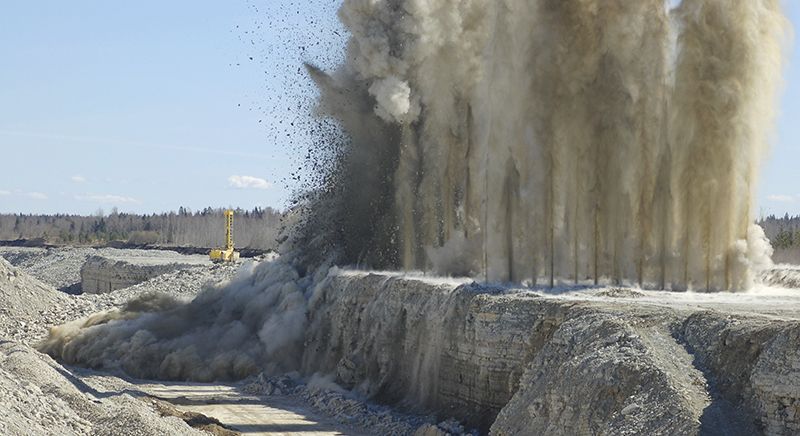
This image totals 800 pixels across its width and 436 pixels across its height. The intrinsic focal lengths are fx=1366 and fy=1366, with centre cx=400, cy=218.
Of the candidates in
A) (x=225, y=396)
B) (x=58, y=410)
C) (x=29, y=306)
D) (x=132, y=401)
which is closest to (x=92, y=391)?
(x=132, y=401)

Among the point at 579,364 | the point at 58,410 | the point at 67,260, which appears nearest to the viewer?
the point at 579,364

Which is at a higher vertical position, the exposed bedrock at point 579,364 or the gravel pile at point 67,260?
the gravel pile at point 67,260

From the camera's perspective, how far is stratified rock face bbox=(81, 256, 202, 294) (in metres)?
93.0

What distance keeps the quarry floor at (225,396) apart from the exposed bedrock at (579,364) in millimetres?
363

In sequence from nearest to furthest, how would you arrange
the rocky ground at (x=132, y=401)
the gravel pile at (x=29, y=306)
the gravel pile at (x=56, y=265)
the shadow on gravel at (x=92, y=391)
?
the rocky ground at (x=132, y=401), the shadow on gravel at (x=92, y=391), the gravel pile at (x=29, y=306), the gravel pile at (x=56, y=265)

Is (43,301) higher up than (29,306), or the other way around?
(43,301)

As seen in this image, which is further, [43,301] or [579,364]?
[43,301]

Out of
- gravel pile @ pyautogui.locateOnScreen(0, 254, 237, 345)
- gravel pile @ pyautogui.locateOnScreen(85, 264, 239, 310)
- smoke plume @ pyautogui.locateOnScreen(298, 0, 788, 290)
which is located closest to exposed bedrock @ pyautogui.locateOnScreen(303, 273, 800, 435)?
smoke plume @ pyautogui.locateOnScreen(298, 0, 788, 290)

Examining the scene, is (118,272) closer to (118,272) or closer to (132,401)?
(118,272)

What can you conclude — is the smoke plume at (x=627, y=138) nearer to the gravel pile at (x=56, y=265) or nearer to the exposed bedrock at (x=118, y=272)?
the exposed bedrock at (x=118, y=272)

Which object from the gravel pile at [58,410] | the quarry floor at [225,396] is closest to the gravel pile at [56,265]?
the quarry floor at [225,396]

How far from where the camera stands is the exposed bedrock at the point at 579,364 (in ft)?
72.5

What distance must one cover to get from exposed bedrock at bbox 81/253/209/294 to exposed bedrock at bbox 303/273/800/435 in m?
52.7

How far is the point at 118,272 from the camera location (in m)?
97.0
